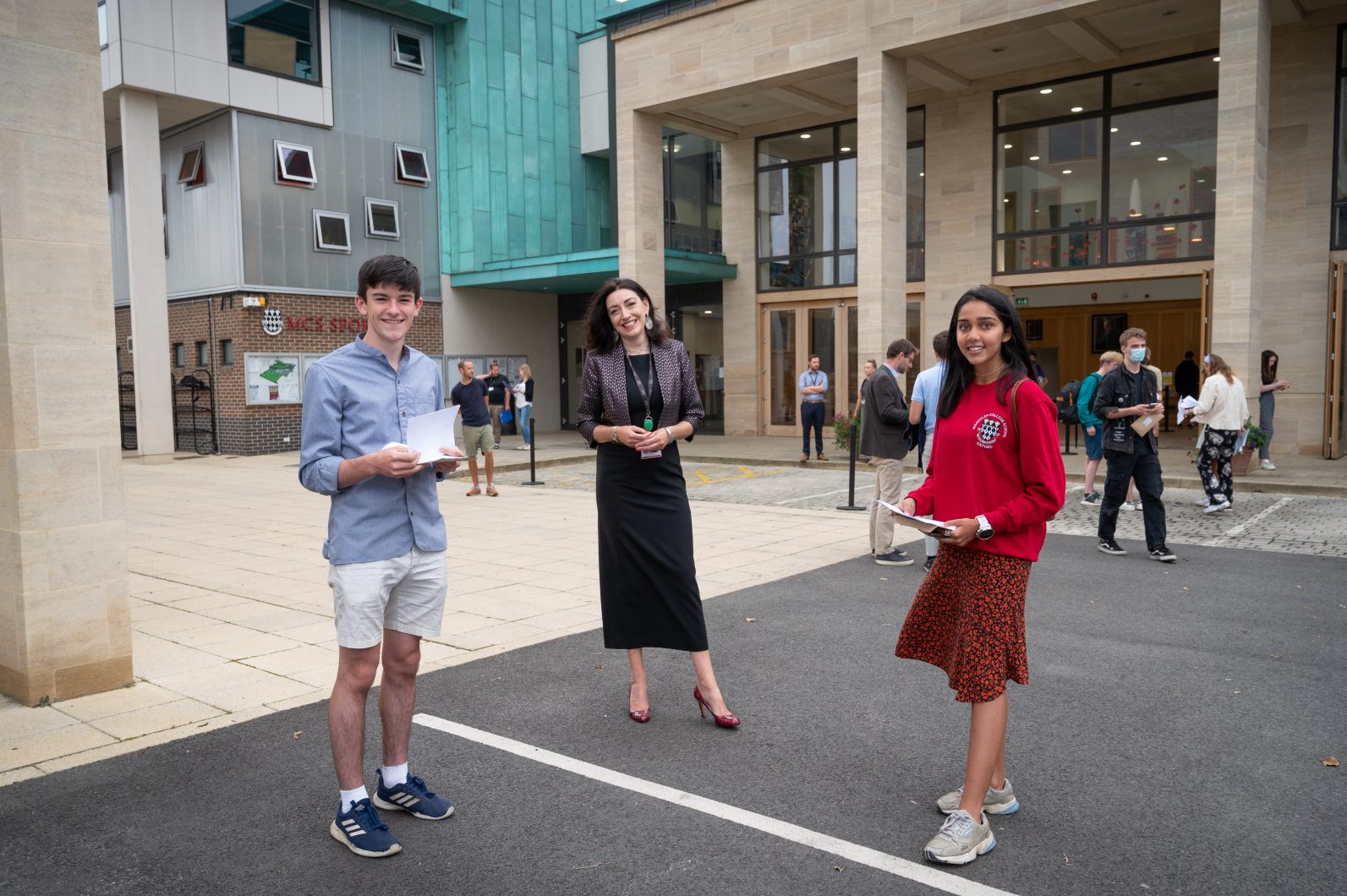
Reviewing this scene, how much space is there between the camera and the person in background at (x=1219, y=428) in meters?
11.6

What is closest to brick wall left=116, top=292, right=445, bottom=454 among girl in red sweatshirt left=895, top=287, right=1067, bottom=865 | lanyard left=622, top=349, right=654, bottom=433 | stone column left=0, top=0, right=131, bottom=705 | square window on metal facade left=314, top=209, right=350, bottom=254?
square window on metal facade left=314, top=209, right=350, bottom=254

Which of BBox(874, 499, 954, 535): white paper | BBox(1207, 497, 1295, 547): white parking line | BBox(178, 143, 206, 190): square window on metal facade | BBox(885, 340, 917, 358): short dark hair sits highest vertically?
BBox(178, 143, 206, 190): square window on metal facade

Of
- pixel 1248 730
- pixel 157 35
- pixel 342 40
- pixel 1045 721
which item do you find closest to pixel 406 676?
pixel 1045 721

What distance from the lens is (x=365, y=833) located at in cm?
343

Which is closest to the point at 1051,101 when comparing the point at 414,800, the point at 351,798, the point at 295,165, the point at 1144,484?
the point at 1144,484

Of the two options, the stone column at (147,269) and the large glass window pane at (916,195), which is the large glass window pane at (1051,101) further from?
the stone column at (147,269)

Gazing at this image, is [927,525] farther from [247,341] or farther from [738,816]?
[247,341]

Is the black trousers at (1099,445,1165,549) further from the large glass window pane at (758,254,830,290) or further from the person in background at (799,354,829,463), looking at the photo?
the large glass window pane at (758,254,830,290)

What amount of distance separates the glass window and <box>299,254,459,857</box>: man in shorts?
22.3 meters

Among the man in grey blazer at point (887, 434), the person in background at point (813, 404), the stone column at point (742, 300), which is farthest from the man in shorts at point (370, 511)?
the stone column at point (742, 300)

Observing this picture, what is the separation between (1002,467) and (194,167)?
24.2m

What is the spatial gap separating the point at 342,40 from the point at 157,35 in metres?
4.47

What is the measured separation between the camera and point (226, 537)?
10.7 metres

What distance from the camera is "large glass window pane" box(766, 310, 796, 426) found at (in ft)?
80.2
